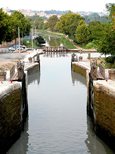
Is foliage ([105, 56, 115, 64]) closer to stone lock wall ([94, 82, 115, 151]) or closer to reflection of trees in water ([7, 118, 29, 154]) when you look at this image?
stone lock wall ([94, 82, 115, 151])

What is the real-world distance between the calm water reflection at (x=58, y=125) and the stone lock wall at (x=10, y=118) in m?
0.62

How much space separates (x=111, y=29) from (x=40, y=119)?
12.8 m

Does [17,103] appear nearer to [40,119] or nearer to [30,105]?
[40,119]

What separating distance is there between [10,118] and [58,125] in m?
4.03

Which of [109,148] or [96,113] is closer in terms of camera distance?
[109,148]

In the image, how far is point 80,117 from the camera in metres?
19.0

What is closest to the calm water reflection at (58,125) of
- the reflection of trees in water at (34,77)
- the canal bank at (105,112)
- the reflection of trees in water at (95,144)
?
the reflection of trees in water at (95,144)

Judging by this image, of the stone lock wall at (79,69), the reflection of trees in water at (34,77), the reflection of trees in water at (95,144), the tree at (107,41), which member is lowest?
the reflection of trees in water at (95,144)

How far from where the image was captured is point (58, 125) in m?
17.6

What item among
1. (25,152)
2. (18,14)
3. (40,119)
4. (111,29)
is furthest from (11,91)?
(18,14)

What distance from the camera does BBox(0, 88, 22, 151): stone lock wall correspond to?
1327 cm

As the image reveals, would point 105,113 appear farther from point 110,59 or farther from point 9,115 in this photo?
point 110,59

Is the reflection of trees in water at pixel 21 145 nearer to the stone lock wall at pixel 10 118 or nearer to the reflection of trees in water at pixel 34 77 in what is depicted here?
the stone lock wall at pixel 10 118

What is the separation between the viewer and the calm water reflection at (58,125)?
579 inches
